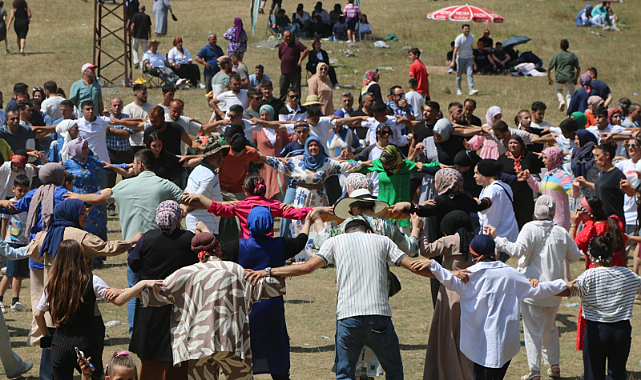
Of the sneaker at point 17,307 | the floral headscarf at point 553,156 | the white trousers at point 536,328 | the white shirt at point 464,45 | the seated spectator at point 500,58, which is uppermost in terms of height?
the white shirt at point 464,45

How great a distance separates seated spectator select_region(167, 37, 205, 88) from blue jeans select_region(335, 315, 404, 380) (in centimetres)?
1774

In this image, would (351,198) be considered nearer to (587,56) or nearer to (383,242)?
(383,242)

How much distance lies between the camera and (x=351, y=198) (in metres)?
7.25

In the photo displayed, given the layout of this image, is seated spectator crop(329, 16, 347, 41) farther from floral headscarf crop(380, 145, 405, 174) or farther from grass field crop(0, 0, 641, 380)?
floral headscarf crop(380, 145, 405, 174)

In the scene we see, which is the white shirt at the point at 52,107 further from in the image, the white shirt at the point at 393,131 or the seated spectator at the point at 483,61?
the seated spectator at the point at 483,61

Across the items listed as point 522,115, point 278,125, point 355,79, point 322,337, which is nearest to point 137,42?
point 355,79

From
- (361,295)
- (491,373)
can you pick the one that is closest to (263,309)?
(361,295)

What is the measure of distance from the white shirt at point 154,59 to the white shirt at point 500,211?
15513 millimetres

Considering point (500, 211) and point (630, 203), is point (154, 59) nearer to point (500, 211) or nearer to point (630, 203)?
point (630, 203)

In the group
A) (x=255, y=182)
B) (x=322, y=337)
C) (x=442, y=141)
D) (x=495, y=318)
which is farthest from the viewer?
(x=442, y=141)

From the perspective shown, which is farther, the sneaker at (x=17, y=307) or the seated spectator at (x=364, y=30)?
the seated spectator at (x=364, y=30)

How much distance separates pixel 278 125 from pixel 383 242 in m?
6.73

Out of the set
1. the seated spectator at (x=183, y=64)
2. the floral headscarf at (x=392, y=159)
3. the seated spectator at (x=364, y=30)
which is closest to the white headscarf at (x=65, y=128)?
the floral headscarf at (x=392, y=159)

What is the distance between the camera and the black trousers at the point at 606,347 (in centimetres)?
666
